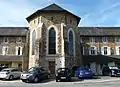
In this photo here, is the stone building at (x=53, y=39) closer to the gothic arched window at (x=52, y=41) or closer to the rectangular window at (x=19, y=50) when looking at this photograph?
the gothic arched window at (x=52, y=41)

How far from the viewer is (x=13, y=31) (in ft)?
160

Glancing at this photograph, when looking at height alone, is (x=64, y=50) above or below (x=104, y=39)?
below

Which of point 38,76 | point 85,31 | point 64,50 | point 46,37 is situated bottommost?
point 38,76

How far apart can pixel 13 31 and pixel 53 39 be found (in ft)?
67.1

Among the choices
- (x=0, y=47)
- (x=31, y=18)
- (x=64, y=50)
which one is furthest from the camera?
(x=0, y=47)

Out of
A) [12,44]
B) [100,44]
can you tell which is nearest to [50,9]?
[12,44]

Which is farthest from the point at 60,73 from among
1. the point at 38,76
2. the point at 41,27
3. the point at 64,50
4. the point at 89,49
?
the point at 89,49

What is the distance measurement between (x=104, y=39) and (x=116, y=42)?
2.77 metres

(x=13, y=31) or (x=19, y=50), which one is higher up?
(x=13, y=31)

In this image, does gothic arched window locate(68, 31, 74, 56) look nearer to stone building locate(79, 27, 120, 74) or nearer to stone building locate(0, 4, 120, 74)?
stone building locate(0, 4, 120, 74)

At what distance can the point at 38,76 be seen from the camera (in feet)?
74.0

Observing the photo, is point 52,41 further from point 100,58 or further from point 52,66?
point 100,58

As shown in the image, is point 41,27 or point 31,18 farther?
point 31,18

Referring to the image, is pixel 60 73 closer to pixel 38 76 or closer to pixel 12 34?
pixel 38 76
